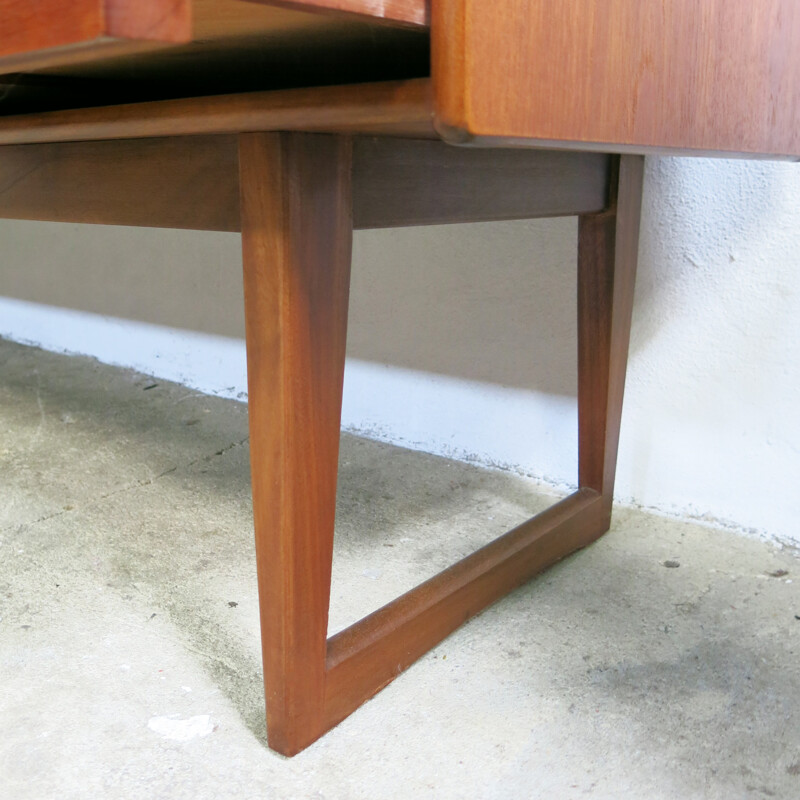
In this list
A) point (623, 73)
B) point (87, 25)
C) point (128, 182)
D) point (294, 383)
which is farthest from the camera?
point (128, 182)

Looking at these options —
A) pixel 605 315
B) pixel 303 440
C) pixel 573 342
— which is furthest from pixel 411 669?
pixel 573 342

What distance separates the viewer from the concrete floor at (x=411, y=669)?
0.75m

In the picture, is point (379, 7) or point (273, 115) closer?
point (379, 7)

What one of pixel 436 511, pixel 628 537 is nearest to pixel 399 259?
pixel 436 511

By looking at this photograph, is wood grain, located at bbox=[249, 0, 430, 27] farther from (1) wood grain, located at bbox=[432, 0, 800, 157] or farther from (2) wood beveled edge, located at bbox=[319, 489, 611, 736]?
(2) wood beveled edge, located at bbox=[319, 489, 611, 736]

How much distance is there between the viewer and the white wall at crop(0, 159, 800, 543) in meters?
1.21

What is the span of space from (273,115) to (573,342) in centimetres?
89

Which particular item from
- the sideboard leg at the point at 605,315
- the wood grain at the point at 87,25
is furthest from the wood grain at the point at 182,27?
the sideboard leg at the point at 605,315

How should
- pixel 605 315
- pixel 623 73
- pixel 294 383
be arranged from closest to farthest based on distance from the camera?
pixel 623 73 → pixel 294 383 → pixel 605 315

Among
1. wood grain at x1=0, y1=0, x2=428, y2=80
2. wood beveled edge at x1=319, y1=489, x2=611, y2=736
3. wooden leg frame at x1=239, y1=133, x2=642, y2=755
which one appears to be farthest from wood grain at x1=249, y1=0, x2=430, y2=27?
wood beveled edge at x1=319, y1=489, x2=611, y2=736

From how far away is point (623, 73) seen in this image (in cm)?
60

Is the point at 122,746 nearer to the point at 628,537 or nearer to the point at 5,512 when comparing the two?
the point at 5,512

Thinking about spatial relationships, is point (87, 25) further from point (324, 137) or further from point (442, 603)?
point (442, 603)

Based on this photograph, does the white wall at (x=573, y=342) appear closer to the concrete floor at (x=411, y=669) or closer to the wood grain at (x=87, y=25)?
the concrete floor at (x=411, y=669)
